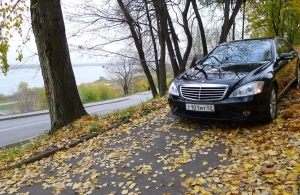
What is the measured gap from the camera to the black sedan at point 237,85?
13.3 feet

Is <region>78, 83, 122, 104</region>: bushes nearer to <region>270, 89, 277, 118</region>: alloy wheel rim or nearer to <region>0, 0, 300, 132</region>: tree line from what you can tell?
<region>0, 0, 300, 132</region>: tree line

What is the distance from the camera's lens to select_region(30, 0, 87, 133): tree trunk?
640 cm

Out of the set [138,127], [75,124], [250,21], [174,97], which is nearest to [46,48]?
[75,124]

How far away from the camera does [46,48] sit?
645cm

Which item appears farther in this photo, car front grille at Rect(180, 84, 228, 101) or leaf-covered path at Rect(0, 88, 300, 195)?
car front grille at Rect(180, 84, 228, 101)

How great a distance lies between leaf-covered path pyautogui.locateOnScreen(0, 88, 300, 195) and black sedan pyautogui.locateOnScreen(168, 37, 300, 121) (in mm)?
394

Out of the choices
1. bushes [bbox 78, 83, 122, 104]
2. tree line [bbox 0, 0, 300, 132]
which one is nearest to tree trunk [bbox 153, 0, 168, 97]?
tree line [bbox 0, 0, 300, 132]

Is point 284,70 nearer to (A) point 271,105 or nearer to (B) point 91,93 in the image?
(A) point 271,105

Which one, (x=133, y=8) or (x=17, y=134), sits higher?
(x=133, y=8)

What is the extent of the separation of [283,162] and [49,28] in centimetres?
610

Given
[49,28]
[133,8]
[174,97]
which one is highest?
[133,8]

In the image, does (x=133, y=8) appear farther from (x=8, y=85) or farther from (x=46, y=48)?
(x=8, y=85)

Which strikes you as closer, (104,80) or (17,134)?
(17,134)

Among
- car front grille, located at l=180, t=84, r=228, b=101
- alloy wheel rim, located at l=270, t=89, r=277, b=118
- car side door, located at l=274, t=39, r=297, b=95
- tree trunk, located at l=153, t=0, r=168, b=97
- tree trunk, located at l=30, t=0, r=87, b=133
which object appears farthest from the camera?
tree trunk, located at l=153, t=0, r=168, b=97
